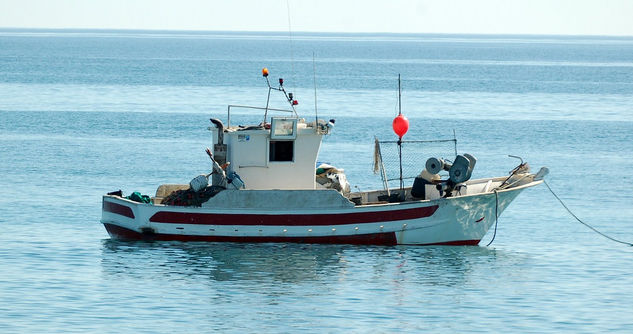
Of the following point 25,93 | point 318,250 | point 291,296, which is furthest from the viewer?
point 25,93

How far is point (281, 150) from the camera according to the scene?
29.5 m

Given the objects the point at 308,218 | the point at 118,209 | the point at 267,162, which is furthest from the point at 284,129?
the point at 118,209

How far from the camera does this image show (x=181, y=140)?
58.4 meters

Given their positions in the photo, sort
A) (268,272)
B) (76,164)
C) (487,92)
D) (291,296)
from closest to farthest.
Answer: (291,296), (268,272), (76,164), (487,92)

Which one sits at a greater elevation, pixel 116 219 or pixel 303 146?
pixel 303 146

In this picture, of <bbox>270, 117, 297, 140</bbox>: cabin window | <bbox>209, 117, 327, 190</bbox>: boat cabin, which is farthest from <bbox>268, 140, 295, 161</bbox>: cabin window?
<bbox>270, 117, 297, 140</bbox>: cabin window

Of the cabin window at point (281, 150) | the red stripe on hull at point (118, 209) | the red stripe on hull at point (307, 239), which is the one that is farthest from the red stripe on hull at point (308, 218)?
the cabin window at point (281, 150)

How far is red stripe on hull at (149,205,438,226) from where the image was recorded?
28.6 meters

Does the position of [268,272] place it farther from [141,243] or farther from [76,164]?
[76,164]

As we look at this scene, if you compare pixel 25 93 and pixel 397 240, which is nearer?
pixel 397 240

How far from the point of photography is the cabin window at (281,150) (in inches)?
1161

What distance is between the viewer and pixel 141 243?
29578mm

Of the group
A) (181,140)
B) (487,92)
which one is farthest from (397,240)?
(487,92)

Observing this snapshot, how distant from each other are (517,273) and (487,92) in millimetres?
79488
